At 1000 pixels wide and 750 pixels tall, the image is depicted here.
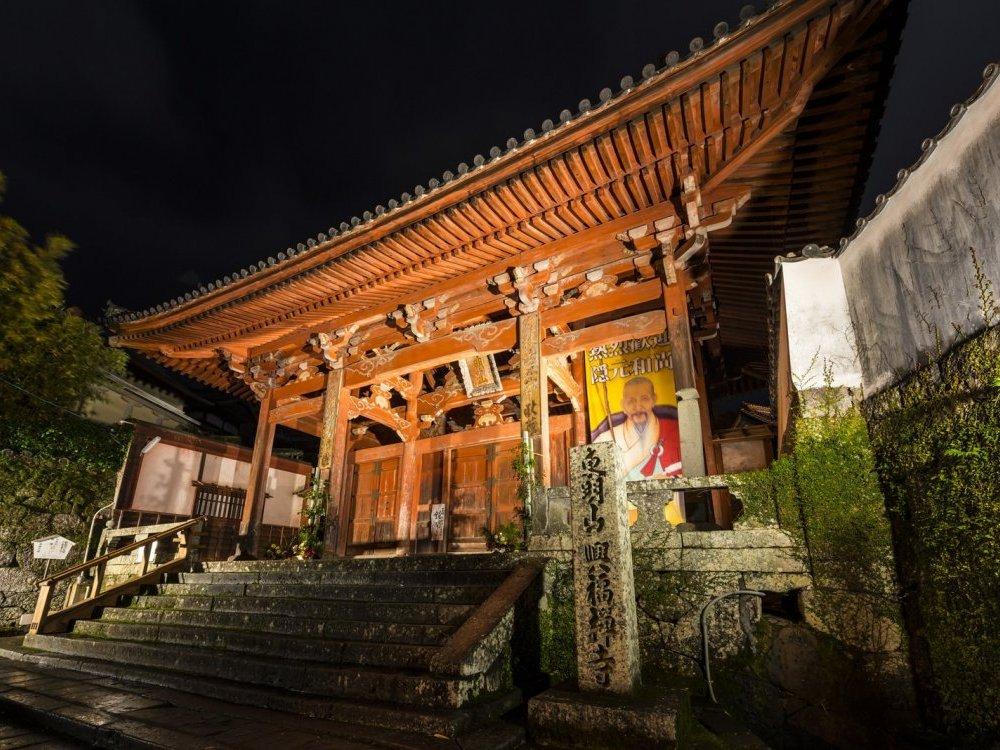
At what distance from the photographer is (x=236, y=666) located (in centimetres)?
554

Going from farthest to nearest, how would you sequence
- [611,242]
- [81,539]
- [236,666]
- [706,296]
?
[81,539]
[706,296]
[611,242]
[236,666]

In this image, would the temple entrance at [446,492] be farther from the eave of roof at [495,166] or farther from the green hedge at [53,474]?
the green hedge at [53,474]

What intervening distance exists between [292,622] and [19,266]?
12.8 meters

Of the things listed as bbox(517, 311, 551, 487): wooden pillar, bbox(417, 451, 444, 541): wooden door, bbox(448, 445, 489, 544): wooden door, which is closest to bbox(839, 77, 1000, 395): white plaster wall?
bbox(517, 311, 551, 487): wooden pillar

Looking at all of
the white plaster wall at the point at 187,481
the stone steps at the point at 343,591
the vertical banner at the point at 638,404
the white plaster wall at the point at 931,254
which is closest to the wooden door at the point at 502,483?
the vertical banner at the point at 638,404

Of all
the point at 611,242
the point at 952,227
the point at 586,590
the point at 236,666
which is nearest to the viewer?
the point at 952,227

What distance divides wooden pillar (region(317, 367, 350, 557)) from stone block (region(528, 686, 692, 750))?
676cm

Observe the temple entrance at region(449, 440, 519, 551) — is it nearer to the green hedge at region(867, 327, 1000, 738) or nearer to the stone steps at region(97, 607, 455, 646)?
the stone steps at region(97, 607, 455, 646)

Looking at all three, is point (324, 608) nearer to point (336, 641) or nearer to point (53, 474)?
point (336, 641)

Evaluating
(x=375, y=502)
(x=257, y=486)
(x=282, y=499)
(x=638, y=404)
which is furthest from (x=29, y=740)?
(x=282, y=499)

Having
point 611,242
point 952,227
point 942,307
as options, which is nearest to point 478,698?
point 942,307

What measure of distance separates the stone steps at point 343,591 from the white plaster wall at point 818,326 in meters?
4.43

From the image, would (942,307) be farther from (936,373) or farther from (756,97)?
(756,97)

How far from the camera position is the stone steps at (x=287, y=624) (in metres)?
5.34
